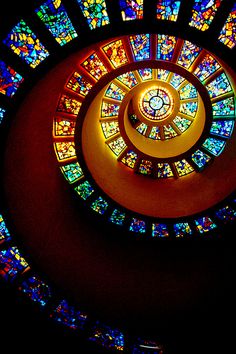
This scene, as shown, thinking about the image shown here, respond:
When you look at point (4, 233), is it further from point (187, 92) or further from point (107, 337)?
point (187, 92)

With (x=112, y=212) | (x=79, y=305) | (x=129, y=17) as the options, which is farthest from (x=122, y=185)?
(x=129, y=17)

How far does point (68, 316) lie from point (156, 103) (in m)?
7.89

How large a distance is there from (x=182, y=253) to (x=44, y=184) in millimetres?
5074

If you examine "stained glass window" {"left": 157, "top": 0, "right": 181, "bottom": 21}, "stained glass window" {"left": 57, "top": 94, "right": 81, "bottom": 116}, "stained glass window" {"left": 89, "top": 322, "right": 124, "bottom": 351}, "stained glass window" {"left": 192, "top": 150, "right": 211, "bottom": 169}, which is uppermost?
"stained glass window" {"left": 192, "top": 150, "right": 211, "bottom": 169}

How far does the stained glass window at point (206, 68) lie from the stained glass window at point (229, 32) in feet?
9.41

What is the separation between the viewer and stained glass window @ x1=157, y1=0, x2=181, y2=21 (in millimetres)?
5148

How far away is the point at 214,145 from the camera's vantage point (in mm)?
9719

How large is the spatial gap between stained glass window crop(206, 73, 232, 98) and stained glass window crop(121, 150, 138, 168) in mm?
3335

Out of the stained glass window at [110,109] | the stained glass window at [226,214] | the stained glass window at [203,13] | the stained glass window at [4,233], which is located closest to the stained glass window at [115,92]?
the stained glass window at [110,109]

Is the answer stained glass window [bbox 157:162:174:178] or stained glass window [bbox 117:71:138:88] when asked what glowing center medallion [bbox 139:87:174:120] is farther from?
stained glass window [bbox 157:162:174:178]

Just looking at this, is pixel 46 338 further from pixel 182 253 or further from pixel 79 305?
pixel 182 253

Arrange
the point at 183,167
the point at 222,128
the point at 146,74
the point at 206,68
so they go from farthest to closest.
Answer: the point at 183,167 → the point at 146,74 → the point at 222,128 → the point at 206,68

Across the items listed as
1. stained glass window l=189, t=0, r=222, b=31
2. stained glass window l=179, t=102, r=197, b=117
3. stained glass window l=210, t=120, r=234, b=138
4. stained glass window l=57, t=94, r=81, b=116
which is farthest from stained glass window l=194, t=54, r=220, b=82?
stained glass window l=57, t=94, r=81, b=116

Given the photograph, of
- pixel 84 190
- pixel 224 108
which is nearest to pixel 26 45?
pixel 84 190
